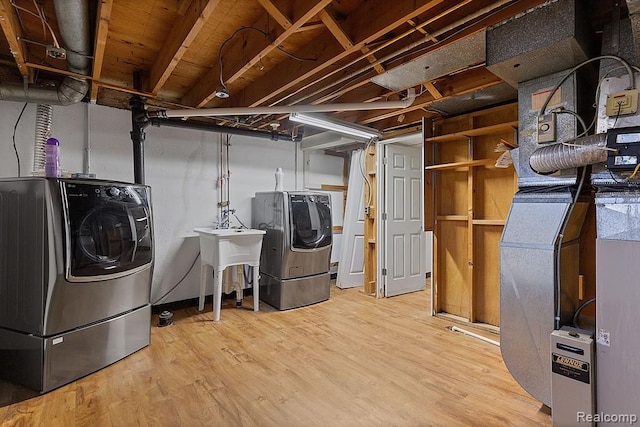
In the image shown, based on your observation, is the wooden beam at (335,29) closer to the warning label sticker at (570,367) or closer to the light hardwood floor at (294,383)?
the warning label sticker at (570,367)

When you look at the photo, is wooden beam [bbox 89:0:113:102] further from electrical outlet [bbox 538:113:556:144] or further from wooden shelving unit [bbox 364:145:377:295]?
wooden shelving unit [bbox 364:145:377:295]

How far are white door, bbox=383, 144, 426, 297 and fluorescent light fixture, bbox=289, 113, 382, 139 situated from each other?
0.41 meters

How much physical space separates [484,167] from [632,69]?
5.45 feet

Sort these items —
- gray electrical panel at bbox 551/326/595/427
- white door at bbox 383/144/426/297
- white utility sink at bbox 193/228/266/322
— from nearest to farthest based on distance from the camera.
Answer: gray electrical panel at bbox 551/326/595/427 < white utility sink at bbox 193/228/266/322 < white door at bbox 383/144/426/297

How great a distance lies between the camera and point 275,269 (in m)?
3.79

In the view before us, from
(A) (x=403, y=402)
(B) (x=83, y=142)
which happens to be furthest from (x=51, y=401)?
(B) (x=83, y=142)

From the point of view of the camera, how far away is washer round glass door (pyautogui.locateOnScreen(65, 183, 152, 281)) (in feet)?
7.03

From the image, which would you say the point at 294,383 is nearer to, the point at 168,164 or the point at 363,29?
the point at 363,29

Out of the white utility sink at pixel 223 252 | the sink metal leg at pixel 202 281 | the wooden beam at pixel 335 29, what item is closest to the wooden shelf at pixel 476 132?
the wooden beam at pixel 335 29

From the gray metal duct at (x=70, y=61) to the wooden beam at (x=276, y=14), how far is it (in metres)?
0.94

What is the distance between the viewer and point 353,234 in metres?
4.76

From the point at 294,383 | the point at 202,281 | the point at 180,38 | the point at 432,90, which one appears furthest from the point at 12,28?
the point at 432,90

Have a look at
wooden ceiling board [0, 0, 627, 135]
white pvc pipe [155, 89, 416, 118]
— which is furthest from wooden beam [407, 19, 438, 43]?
white pvc pipe [155, 89, 416, 118]

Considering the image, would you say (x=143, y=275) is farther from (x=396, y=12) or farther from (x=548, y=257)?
(x=548, y=257)
